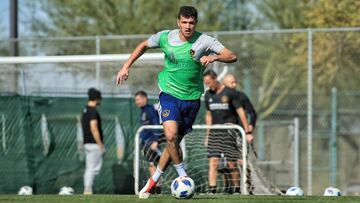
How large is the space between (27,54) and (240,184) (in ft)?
30.9

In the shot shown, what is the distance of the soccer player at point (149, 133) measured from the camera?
1939 centimetres

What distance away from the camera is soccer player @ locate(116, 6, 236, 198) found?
42.8 ft

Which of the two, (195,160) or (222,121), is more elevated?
(222,121)

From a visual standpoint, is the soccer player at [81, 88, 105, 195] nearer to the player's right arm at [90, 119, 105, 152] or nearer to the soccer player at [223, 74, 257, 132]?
the player's right arm at [90, 119, 105, 152]

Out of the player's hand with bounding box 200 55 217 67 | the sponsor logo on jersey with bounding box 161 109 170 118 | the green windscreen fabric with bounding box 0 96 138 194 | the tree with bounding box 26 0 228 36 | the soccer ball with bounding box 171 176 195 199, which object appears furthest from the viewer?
the tree with bounding box 26 0 228 36

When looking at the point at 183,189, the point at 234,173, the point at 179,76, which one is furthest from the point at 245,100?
the point at 183,189

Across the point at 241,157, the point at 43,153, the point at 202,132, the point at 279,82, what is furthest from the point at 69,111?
the point at 279,82

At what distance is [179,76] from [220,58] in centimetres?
69

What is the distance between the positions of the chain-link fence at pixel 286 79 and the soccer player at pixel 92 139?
1408 mm

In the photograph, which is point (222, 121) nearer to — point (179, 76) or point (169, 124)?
point (179, 76)

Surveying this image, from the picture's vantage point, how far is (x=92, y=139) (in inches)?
791

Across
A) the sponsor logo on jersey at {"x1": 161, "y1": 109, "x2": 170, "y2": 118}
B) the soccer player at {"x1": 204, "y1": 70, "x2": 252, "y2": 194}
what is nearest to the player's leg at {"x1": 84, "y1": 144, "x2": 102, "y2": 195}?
the soccer player at {"x1": 204, "y1": 70, "x2": 252, "y2": 194}

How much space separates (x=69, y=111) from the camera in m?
21.3

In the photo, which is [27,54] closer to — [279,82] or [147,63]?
[147,63]
